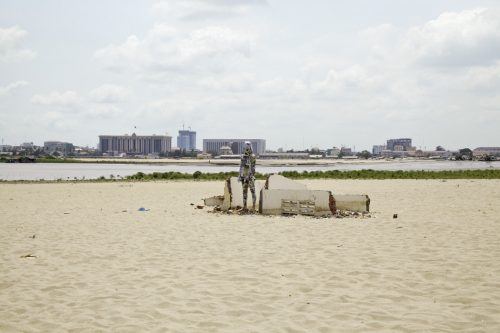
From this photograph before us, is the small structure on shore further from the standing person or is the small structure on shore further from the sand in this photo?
the sand

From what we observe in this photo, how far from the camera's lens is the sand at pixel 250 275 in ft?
18.9

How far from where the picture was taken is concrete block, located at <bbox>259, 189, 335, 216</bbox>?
1592cm

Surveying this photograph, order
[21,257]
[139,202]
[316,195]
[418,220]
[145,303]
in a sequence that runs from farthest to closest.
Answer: [139,202]
[316,195]
[418,220]
[21,257]
[145,303]

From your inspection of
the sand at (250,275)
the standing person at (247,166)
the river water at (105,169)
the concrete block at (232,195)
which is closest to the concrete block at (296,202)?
the standing person at (247,166)

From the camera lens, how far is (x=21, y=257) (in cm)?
926

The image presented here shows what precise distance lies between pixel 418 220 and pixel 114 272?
32.4 feet

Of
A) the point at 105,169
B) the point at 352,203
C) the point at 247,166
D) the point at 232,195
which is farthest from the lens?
the point at 105,169

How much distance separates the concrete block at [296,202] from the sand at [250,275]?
2.95 ft

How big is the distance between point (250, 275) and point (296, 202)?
8.27 meters

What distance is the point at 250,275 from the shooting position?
7977 millimetres

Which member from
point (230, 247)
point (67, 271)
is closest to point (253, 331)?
point (67, 271)

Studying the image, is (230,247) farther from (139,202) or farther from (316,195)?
(139,202)

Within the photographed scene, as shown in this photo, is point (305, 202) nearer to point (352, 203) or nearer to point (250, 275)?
point (352, 203)

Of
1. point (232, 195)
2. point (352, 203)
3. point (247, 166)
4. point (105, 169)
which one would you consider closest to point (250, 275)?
point (247, 166)
